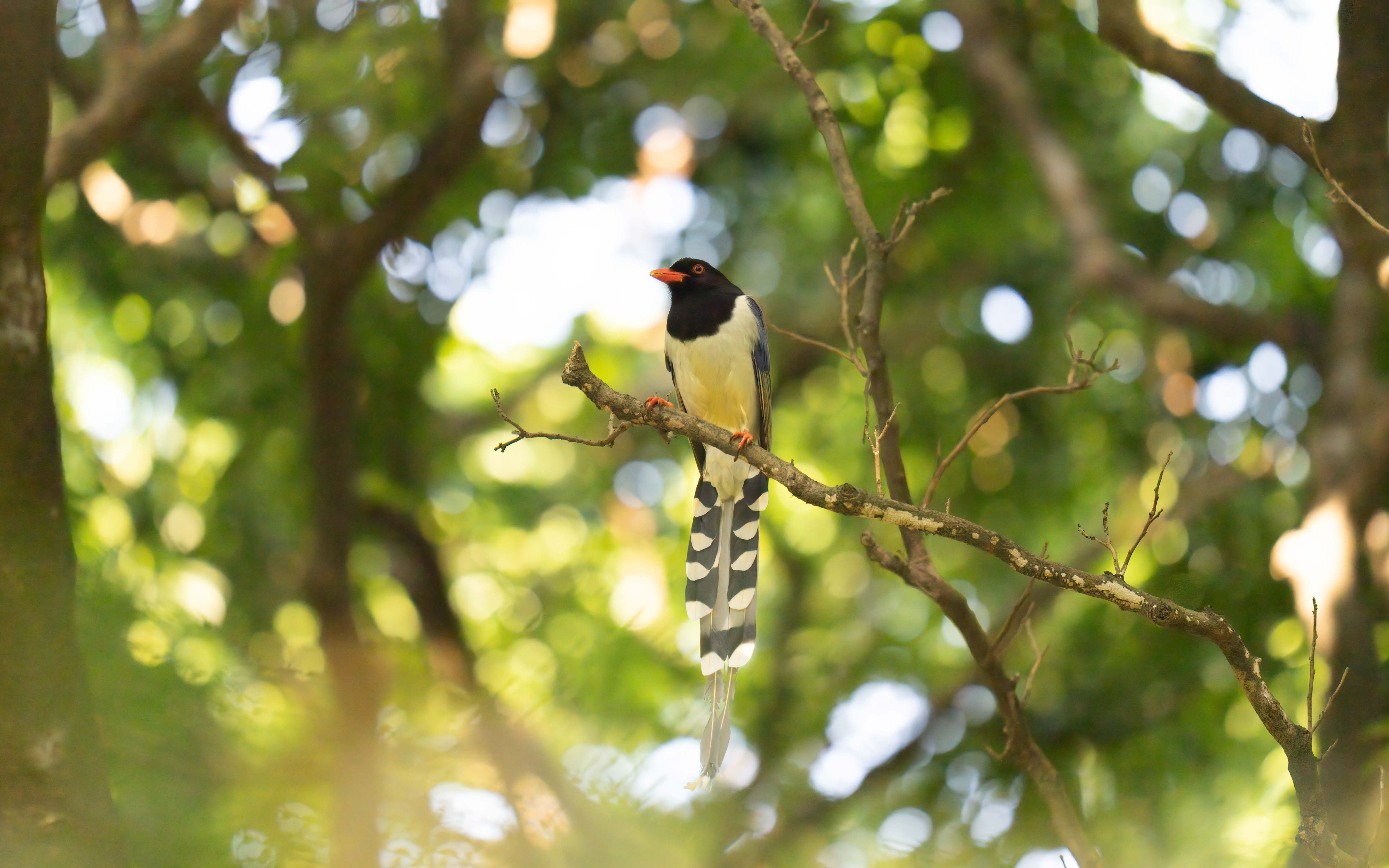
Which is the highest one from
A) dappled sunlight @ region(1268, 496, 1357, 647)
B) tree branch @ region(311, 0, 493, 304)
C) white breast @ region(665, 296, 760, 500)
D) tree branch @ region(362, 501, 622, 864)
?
tree branch @ region(311, 0, 493, 304)

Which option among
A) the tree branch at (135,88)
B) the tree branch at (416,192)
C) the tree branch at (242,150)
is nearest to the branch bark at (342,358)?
the tree branch at (416,192)

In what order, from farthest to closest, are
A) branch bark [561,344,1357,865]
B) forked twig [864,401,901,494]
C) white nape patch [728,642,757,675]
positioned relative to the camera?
white nape patch [728,642,757,675], forked twig [864,401,901,494], branch bark [561,344,1357,865]

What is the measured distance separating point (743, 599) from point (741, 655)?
0.25 metres

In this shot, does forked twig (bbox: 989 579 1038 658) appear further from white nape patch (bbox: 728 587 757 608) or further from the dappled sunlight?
the dappled sunlight

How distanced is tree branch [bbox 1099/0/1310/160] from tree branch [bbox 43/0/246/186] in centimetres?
398

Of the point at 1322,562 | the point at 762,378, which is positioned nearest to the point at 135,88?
the point at 762,378

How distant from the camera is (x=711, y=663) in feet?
11.6

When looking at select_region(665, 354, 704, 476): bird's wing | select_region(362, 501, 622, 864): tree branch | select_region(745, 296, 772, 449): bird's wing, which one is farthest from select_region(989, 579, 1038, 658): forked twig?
select_region(362, 501, 622, 864): tree branch

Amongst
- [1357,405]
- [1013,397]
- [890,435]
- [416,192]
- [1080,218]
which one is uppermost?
[1013,397]

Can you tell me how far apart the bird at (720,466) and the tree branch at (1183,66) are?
71.7 inches

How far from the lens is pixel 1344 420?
15.9ft

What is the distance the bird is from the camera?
3.53m

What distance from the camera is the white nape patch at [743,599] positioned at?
3707 mm

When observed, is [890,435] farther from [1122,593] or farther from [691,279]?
[691,279]
